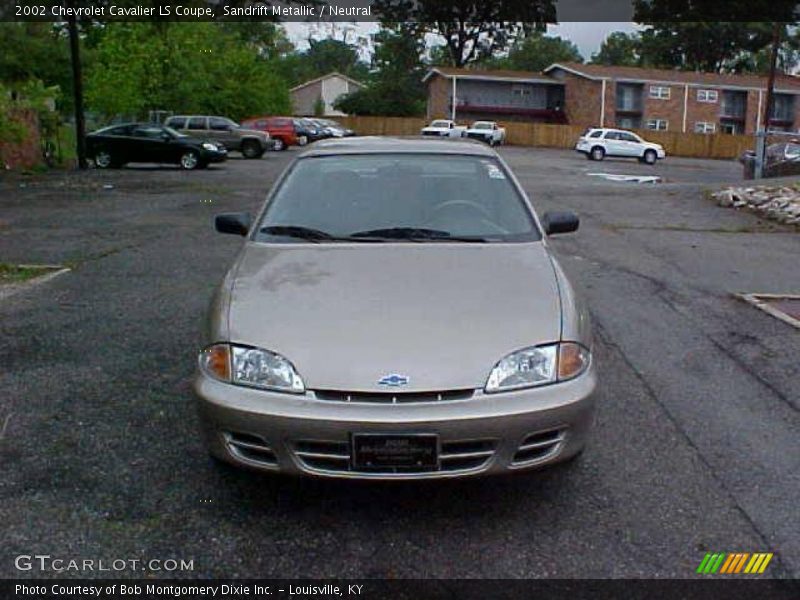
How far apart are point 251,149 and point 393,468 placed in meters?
29.5

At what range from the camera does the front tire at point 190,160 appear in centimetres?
2427

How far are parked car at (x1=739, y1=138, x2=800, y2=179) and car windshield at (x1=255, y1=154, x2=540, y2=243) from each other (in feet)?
64.5

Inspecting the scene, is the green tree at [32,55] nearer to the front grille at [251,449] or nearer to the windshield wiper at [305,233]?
the windshield wiper at [305,233]

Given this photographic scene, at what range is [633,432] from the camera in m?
4.16

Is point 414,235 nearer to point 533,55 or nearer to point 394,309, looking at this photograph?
point 394,309

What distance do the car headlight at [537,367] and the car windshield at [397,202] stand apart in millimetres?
1079

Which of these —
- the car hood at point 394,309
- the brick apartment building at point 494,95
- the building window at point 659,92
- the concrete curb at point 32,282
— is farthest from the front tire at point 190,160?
the building window at point 659,92

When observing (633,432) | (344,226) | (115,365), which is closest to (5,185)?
(115,365)

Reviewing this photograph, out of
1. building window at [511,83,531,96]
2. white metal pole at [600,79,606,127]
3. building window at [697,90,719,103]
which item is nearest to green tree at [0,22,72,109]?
building window at [511,83,531,96]

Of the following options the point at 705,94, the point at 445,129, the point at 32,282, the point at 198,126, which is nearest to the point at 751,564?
the point at 32,282

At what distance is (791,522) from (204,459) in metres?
2.74

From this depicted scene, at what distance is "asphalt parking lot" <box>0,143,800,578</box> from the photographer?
→ 304cm

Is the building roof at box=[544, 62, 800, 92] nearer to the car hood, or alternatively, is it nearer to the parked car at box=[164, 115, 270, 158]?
the parked car at box=[164, 115, 270, 158]

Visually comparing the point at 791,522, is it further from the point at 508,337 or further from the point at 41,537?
the point at 41,537
